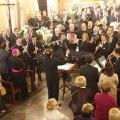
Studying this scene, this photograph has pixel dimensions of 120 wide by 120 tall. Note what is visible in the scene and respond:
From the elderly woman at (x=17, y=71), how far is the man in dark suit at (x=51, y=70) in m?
0.97

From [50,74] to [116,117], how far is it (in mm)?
2963

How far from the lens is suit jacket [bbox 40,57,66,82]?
6.18 metres

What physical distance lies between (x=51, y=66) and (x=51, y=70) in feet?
0.48

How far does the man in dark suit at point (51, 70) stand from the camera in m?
6.18

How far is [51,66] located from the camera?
20.5 ft

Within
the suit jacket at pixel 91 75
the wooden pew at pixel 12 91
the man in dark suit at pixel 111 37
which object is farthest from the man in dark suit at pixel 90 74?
the man in dark suit at pixel 111 37

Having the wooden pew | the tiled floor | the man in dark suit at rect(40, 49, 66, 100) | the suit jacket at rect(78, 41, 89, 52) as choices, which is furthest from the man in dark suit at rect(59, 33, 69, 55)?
the man in dark suit at rect(40, 49, 66, 100)

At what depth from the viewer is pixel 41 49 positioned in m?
9.10

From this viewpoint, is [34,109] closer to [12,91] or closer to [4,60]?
[12,91]

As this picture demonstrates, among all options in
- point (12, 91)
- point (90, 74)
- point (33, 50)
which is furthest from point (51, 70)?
point (33, 50)

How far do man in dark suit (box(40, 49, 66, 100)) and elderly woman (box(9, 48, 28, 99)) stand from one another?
38.3 inches

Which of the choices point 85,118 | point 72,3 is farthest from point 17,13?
point 85,118

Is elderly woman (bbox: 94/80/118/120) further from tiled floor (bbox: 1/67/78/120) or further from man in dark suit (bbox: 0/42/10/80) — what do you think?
man in dark suit (bbox: 0/42/10/80)

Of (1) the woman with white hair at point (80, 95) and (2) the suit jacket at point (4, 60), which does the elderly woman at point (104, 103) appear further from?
(2) the suit jacket at point (4, 60)
